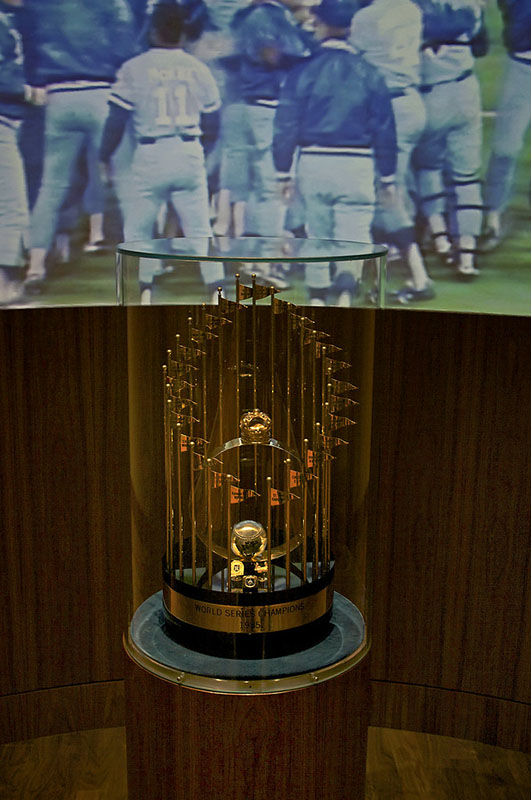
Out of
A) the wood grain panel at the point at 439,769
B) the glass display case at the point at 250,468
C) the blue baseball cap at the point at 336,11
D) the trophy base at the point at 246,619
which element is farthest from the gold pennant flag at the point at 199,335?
the wood grain panel at the point at 439,769

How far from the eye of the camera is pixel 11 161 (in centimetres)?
174

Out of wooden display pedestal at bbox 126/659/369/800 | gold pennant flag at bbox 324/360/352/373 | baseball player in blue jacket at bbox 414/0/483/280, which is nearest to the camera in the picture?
wooden display pedestal at bbox 126/659/369/800

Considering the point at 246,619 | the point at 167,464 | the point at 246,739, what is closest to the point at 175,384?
the point at 167,464

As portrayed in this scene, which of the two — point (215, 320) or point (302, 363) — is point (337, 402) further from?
point (215, 320)

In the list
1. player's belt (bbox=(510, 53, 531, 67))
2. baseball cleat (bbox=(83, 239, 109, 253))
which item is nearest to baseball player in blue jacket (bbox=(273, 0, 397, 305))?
player's belt (bbox=(510, 53, 531, 67))

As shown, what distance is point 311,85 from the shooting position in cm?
180

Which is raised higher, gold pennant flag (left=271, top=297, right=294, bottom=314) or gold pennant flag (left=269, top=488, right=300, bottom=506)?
gold pennant flag (left=271, top=297, right=294, bottom=314)

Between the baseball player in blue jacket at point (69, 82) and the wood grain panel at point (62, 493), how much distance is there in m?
0.16

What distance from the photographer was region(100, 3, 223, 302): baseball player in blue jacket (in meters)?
1.77

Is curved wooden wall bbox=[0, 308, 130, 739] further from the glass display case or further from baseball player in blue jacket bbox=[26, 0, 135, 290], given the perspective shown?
the glass display case

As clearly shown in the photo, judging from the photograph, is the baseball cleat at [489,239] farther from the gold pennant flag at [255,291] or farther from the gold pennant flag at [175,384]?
the gold pennant flag at [175,384]

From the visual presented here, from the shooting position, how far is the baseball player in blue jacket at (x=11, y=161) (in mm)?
1692

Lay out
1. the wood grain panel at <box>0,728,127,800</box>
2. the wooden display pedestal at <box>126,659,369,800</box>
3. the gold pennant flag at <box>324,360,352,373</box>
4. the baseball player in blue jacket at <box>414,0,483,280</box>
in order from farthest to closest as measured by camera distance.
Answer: the baseball player in blue jacket at <box>414,0,483,280</box> → the wood grain panel at <box>0,728,127,800</box> → the gold pennant flag at <box>324,360,352,373</box> → the wooden display pedestal at <box>126,659,369,800</box>

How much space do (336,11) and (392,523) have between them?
1006mm
